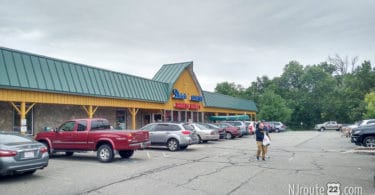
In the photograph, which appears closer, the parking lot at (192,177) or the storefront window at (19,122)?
the parking lot at (192,177)

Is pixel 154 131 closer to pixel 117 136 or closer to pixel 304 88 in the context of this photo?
pixel 117 136

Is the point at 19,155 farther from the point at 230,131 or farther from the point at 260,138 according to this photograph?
the point at 230,131

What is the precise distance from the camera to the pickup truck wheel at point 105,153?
13.3 meters

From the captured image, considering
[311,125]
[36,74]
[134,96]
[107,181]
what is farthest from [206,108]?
[311,125]

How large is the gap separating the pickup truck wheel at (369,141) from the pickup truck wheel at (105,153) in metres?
14.4

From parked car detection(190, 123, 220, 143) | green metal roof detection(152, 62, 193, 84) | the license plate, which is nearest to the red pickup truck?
the license plate

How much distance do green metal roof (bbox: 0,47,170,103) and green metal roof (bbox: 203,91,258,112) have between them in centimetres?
1369

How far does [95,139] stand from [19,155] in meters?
4.57

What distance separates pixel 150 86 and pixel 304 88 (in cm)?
5963

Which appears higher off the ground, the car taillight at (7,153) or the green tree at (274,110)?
the green tree at (274,110)

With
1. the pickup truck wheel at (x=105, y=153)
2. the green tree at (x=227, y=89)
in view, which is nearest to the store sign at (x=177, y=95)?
the pickup truck wheel at (x=105, y=153)

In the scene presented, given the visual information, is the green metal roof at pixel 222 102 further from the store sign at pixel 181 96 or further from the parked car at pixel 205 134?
the parked car at pixel 205 134

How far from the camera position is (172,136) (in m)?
18.2

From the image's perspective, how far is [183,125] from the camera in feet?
61.6
